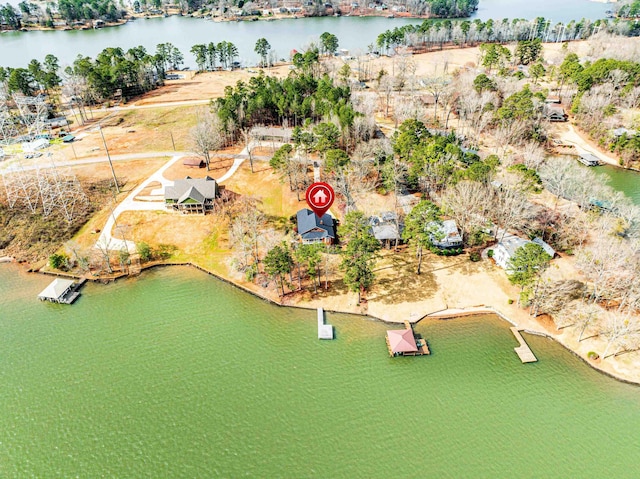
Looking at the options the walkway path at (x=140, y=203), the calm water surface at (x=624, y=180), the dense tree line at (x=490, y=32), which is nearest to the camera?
the walkway path at (x=140, y=203)

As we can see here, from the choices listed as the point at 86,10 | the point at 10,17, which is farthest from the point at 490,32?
the point at 10,17

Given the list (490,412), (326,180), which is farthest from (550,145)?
(490,412)

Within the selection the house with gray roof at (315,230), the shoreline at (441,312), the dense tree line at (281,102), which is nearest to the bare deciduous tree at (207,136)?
the dense tree line at (281,102)

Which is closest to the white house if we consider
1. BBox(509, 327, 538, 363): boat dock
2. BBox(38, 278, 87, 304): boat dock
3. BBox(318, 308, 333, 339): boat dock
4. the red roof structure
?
BBox(509, 327, 538, 363): boat dock

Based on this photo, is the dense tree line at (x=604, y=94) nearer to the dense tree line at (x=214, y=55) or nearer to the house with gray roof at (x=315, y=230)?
the house with gray roof at (x=315, y=230)

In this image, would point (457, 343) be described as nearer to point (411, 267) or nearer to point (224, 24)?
point (411, 267)

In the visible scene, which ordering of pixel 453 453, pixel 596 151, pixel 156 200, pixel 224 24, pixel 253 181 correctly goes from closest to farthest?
pixel 453 453 < pixel 156 200 < pixel 253 181 < pixel 596 151 < pixel 224 24

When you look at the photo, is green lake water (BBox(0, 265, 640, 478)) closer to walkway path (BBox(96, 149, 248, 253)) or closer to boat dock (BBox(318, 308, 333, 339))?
boat dock (BBox(318, 308, 333, 339))
